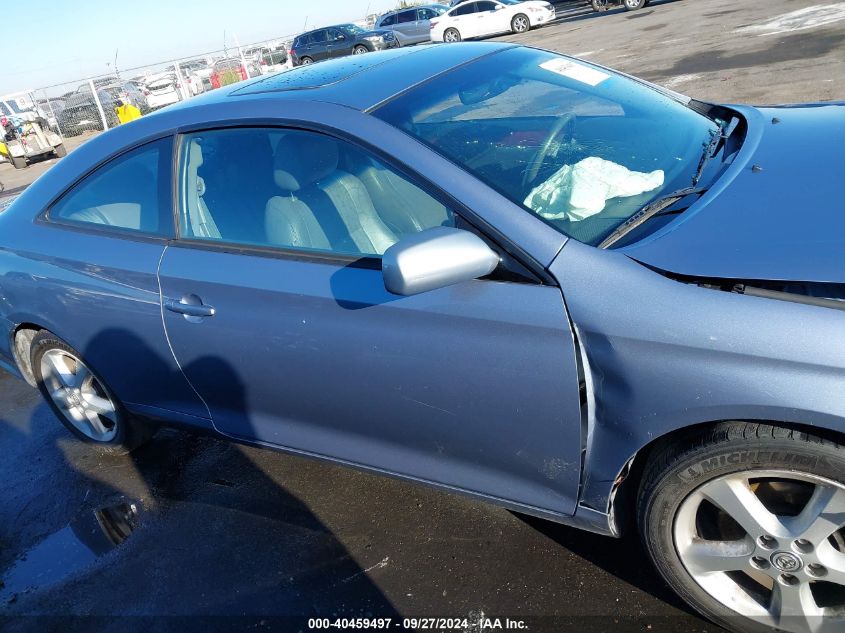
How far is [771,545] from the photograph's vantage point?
176cm

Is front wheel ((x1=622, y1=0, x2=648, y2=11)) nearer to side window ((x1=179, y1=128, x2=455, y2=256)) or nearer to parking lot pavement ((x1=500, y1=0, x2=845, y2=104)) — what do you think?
parking lot pavement ((x1=500, y1=0, x2=845, y2=104))

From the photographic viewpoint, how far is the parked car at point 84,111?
18.2 meters

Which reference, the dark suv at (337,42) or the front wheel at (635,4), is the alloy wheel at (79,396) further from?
the front wheel at (635,4)

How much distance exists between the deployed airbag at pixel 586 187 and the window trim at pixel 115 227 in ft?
4.57

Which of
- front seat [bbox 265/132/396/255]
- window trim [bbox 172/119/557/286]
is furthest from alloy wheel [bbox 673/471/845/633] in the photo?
front seat [bbox 265/132/396/255]

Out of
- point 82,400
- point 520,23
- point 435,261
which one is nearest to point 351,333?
point 435,261

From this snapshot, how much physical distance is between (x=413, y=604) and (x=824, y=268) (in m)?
1.62

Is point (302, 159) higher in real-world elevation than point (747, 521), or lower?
higher

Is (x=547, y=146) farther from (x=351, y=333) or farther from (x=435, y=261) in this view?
(x=351, y=333)

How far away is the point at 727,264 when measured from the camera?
1627mm

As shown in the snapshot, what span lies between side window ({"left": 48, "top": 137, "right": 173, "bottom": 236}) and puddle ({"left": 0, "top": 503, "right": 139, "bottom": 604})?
1.30 metres

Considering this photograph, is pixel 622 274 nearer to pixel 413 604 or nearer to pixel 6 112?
pixel 413 604

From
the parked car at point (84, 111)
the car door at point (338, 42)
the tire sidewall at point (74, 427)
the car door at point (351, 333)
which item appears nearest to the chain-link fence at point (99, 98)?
the parked car at point (84, 111)

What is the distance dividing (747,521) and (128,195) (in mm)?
2494
